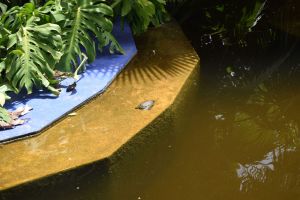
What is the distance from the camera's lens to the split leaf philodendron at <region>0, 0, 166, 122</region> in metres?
3.58

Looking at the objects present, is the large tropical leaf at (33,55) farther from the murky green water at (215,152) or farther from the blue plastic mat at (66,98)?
the murky green water at (215,152)

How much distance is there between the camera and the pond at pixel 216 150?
3096mm

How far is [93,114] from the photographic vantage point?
341cm

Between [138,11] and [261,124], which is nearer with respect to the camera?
[261,124]

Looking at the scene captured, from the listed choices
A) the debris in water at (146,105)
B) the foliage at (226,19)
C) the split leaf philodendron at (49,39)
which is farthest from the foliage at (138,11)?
the debris in water at (146,105)

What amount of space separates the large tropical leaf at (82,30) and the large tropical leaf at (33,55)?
0.12m

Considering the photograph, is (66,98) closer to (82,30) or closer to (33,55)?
(33,55)

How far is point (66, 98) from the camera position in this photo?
11.7 feet

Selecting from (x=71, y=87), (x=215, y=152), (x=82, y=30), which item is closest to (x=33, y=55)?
(x=71, y=87)

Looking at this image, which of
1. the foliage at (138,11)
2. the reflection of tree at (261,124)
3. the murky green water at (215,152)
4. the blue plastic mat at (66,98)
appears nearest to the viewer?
the murky green water at (215,152)

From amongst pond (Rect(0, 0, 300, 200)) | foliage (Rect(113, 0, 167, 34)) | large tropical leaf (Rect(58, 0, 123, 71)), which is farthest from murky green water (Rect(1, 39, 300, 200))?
large tropical leaf (Rect(58, 0, 123, 71))

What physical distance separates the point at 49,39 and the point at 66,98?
1.76 feet

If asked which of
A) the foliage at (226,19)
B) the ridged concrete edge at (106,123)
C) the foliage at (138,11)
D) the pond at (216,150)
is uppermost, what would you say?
the foliage at (138,11)

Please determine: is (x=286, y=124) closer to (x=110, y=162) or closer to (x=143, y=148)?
(x=143, y=148)
